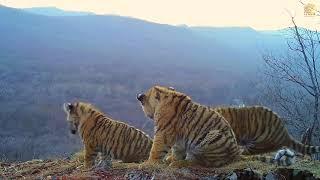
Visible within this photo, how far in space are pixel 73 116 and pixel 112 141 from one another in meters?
1.01

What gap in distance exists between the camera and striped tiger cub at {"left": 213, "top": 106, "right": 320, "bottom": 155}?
9352mm

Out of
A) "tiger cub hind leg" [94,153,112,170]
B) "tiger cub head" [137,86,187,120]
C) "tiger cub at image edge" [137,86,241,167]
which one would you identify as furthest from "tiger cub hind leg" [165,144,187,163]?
"tiger cub hind leg" [94,153,112,170]

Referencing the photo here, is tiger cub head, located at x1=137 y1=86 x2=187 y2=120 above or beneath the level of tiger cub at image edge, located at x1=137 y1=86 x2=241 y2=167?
above

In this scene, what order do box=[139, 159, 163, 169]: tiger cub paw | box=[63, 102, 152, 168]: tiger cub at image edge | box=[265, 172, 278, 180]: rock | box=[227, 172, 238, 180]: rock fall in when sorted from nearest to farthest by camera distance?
1. box=[227, 172, 238, 180]: rock
2. box=[265, 172, 278, 180]: rock
3. box=[139, 159, 163, 169]: tiger cub paw
4. box=[63, 102, 152, 168]: tiger cub at image edge

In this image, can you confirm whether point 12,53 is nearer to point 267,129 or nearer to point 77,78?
point 77,78

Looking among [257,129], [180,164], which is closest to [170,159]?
[180,164]

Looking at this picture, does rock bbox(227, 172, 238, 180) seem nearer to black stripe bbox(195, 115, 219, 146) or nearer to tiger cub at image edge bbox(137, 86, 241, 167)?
tiger cub at image edge bbox(137, 86, 241, 167)

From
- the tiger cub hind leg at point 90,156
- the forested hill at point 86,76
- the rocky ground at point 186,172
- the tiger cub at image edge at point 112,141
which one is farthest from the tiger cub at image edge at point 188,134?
the forested hill at point 86,76

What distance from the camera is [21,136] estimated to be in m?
73.5

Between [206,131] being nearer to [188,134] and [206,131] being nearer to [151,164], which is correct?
[188,134]

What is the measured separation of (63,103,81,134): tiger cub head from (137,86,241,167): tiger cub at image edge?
1583 millimetres

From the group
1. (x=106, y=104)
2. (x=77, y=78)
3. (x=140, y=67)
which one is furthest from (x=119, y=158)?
(x=140, y=67)

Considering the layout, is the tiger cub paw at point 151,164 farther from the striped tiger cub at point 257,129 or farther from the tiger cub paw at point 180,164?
the striped tiger cub at point 257,129

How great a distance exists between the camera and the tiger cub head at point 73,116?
9203 mm
